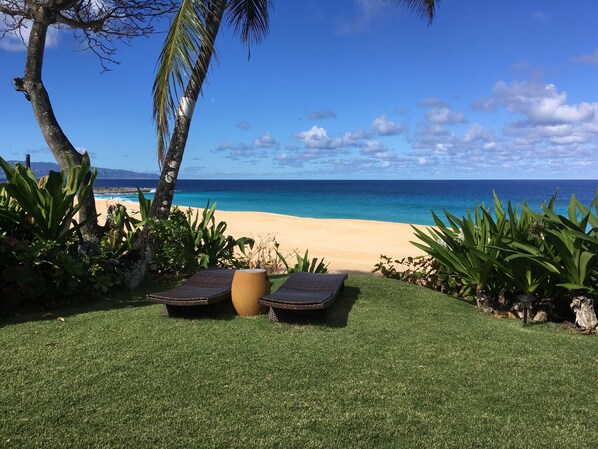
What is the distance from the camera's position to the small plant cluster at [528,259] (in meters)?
4.36

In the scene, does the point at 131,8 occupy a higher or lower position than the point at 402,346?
higher

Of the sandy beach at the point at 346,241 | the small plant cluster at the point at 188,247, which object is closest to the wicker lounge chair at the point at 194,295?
the small plant cluster at the point at 188,247

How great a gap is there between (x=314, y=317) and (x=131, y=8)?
6.01 m

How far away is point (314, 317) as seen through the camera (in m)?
4.41

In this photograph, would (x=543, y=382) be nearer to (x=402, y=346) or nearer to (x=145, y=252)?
(x=402, y=346)

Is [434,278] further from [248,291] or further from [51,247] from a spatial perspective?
[51,247]

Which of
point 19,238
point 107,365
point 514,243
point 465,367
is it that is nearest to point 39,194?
point 19,238

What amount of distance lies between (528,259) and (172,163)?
14.0ft

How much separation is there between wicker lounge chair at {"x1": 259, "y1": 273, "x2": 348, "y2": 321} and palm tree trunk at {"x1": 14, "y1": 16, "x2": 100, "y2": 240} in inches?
117

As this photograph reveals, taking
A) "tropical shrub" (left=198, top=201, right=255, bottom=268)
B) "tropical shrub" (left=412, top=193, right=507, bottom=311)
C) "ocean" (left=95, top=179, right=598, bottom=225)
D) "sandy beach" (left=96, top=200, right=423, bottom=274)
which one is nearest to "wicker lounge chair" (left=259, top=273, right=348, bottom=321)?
"tropical shrub" (left=412, top=193, right=507, bottom=311)

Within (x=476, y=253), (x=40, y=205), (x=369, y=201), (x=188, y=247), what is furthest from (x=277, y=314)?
(x=369, y=201)

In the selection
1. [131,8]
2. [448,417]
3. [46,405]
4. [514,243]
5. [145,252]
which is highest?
[131,8]

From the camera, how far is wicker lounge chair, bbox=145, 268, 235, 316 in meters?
4.36

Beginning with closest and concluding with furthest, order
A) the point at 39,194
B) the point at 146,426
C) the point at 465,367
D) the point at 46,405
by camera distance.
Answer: the point at 146,426 < the point at 46,405 < the point at 465,367 < the point at 39,194
